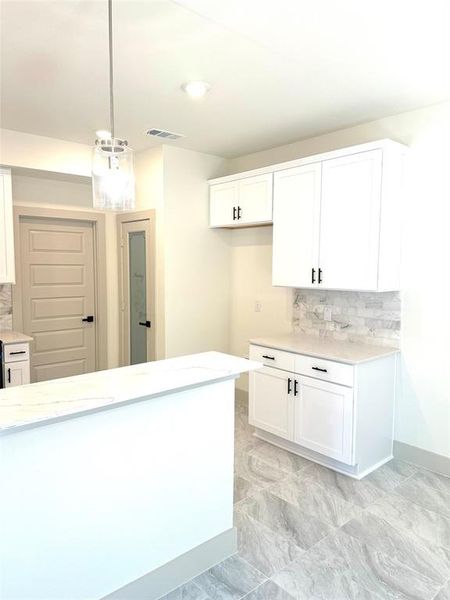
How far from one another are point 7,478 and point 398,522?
2.24m

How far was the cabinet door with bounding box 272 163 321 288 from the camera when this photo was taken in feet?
11.3

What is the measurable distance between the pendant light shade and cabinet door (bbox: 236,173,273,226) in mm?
2042

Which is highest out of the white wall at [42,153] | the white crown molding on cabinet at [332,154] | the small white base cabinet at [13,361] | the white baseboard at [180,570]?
the white wall at [42,153]

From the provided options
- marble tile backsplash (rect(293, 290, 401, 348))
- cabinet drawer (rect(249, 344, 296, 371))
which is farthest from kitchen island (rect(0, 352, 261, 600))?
marble tile backsplash (rect(293, 290, 401, 348))

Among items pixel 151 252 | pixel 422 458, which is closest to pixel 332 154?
pixel 151 252

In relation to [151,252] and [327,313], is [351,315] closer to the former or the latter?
[327,313]

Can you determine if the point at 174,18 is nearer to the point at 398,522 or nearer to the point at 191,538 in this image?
the point at 191,538

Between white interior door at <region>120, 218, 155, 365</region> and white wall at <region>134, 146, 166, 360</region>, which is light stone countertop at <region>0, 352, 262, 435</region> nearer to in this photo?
white wall at <region>134, 146, 166, 360</region>

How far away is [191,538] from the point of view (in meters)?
2.08

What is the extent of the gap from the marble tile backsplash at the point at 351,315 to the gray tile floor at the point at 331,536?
1.03 meters

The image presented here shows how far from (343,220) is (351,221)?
7 centimetres

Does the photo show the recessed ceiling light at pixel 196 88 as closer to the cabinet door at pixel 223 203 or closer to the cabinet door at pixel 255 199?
the cabinet door at pixel 255 199

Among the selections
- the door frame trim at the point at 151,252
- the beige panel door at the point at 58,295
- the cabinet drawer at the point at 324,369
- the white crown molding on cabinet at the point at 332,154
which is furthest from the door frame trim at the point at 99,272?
the cabinet drawer at the point at 324,369

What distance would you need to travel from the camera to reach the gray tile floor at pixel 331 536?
6.68ft
